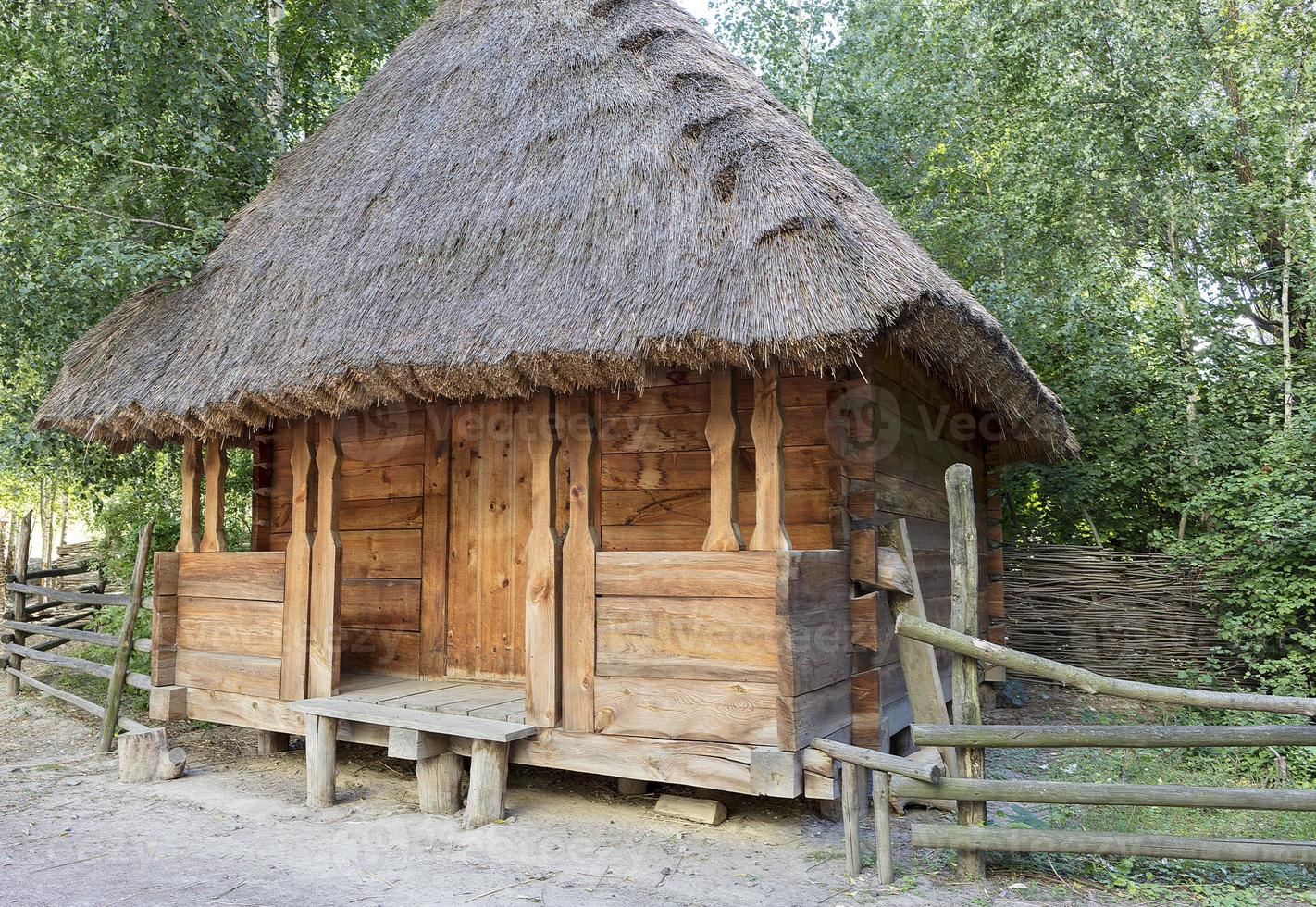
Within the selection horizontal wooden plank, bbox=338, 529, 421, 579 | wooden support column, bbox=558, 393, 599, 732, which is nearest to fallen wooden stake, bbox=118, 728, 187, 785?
horizontal wooden plank, bbox=338, 529, 421, 579

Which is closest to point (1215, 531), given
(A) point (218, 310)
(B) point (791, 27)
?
(A) point (218, 310)

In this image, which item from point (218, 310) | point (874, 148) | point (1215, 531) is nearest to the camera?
point (218, 310)

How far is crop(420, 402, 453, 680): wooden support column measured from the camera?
5.74 metres

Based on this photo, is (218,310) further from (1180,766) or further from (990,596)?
(1180,766)

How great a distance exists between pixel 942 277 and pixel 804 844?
2.91 m

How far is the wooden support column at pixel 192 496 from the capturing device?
603cm

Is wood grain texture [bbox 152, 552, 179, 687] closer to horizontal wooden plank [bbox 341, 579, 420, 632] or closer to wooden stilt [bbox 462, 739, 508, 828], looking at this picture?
horizontal wooden plank [bbox 341, 579, 420, 632]

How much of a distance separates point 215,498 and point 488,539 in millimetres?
1920

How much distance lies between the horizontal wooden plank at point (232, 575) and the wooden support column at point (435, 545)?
89 cm

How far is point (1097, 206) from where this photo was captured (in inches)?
412

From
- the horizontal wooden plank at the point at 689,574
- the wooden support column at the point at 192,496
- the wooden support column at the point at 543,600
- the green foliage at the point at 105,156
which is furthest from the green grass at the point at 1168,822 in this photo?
the green foliage at the point at 105,156

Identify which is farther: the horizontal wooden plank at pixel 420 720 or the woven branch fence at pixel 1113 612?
the woven branch fence at pixel 1113 612

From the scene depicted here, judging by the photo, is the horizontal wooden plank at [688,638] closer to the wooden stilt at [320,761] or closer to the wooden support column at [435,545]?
the wooden stilt at [320,761]

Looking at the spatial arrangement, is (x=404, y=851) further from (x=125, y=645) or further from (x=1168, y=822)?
(x=1168, y=822)
